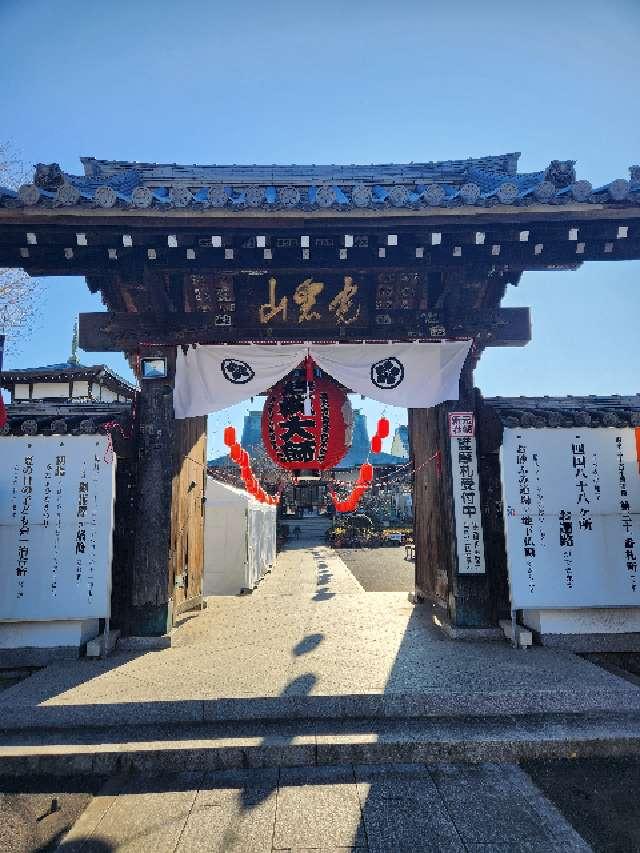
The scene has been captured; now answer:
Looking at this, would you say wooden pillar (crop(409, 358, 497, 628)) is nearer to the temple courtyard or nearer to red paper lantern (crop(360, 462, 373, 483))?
the temple courtyard

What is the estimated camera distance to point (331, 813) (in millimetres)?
3480

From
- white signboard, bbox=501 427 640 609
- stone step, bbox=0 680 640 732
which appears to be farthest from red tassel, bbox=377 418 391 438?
stone step, bbox=0 680 640 732

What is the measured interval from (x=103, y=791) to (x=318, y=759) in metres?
1.86

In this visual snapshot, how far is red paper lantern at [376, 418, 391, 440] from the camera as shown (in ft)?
31.5

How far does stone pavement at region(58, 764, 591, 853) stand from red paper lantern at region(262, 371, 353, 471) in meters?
4.15

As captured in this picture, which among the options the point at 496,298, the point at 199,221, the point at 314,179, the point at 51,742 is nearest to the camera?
the point at 51,742

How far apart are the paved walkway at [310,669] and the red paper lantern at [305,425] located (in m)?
2.81

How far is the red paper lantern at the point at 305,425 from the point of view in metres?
7.34

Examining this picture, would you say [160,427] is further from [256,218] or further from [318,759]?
[318,759]

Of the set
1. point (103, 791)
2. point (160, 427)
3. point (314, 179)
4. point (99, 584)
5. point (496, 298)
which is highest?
point (314, 179)

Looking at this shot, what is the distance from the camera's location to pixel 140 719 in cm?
473

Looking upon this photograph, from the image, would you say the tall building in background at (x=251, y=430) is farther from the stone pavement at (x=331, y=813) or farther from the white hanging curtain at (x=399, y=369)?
the stone pavement at (x=331, y=813)

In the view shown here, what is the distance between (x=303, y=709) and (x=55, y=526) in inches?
173

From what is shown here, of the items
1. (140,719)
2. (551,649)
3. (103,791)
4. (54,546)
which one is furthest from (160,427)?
(551,649)
